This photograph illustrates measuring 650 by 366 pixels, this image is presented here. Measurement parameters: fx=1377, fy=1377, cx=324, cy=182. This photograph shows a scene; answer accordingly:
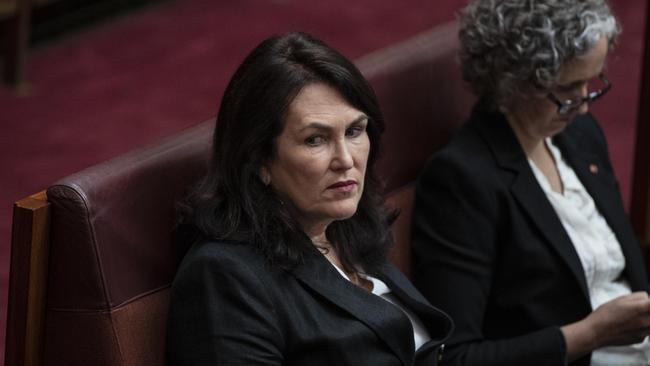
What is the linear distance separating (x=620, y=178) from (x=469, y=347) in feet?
6.94

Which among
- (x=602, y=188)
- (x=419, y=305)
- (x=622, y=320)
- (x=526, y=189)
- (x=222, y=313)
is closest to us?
(x=222, y=313)

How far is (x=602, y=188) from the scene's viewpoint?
2.88m

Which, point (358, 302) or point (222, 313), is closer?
point (222, 313)

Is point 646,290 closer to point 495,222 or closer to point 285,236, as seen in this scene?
point 495,222

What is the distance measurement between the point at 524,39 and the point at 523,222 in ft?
1.17

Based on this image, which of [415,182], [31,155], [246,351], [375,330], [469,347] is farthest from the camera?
[31,155]

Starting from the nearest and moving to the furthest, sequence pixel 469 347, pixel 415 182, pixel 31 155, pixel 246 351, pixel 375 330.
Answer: pixel 246 351, pixel 375 330, pixel 469 347, pixel 415 182, pixel 31 155

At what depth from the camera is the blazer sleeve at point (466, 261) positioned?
2605mm

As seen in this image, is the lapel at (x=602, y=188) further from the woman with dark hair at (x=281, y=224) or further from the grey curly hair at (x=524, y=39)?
the woman with dark hair at (x=281, y=224)

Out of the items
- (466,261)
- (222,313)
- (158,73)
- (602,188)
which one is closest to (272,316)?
(222,313)

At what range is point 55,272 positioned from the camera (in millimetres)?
2170

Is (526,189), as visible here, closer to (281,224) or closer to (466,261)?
(466,261)

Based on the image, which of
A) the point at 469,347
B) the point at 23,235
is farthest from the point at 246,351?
the point at 469,347

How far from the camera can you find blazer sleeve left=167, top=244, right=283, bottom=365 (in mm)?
2068
